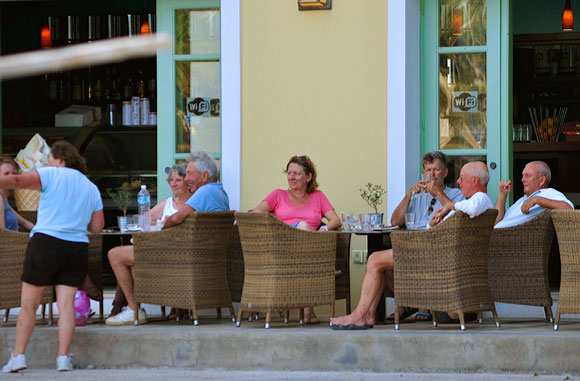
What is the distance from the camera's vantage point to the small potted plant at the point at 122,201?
20.1 ft

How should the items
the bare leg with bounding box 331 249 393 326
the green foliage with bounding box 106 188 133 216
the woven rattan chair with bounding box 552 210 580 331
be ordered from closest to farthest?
the woven rattan chair with bounding box 552 210 580 331
the bare leg with bounding box 331 249 393 326
the green foliage with bounding box 106 188 133 216

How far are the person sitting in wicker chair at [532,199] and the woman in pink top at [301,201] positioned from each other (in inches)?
43.4

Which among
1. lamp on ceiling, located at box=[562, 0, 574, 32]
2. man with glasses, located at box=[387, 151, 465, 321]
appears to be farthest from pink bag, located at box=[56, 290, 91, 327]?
lamp on ceiling, located at box=[562, 0, 574, 32]

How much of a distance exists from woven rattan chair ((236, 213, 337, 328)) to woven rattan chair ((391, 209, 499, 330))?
→ 46 cm

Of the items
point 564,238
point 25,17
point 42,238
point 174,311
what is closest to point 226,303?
point 174,311

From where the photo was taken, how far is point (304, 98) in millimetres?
6723

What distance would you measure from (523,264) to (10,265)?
128 inches

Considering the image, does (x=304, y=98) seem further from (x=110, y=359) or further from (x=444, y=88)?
(x=110, y=359)

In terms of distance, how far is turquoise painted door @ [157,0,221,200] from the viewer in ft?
23.1

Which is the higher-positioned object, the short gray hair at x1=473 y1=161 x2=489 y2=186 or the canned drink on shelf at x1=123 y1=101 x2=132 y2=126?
the canned drink on shelf at x1=123 y1=101 x2=132 y2=126

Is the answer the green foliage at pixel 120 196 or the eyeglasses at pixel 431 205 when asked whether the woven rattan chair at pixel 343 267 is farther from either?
the green foliage at pixel 120 196

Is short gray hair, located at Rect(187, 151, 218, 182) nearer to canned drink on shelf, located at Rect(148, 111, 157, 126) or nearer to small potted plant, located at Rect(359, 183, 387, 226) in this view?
small potted plant, located at Rect(359, 183, 387, 226)

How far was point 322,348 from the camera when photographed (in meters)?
5.32

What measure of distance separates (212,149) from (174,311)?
1339mm
